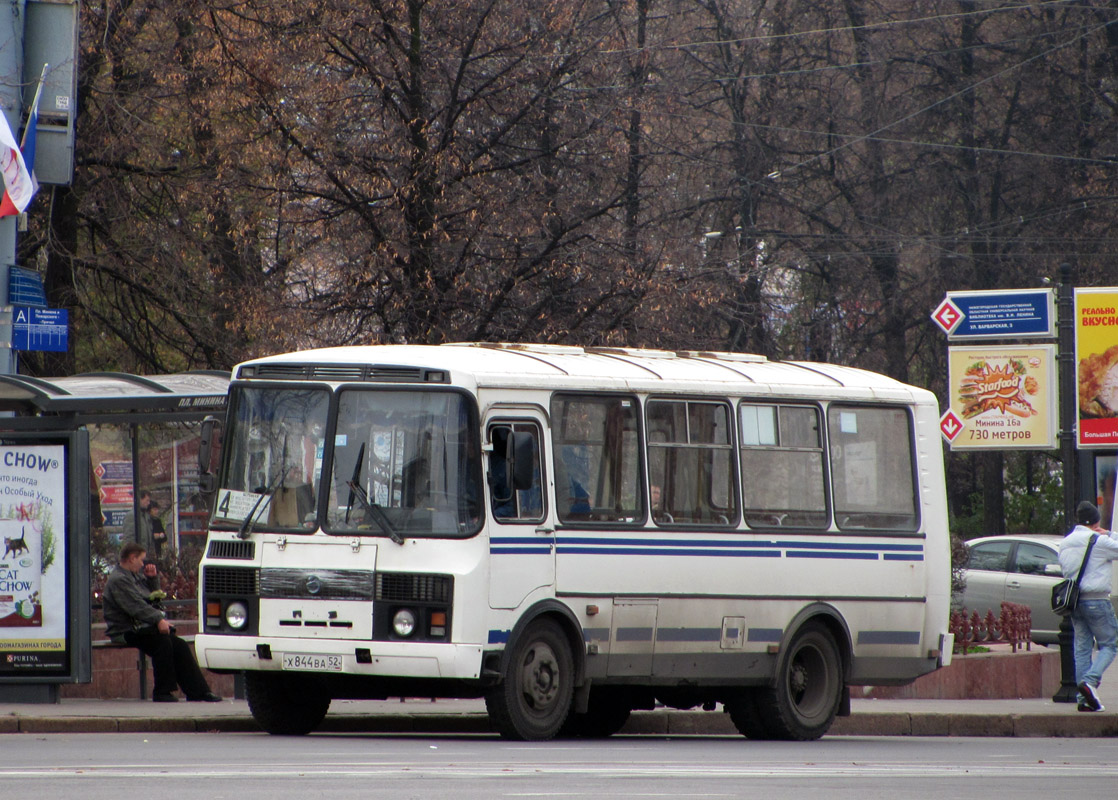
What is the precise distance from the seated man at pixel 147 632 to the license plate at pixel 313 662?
128 inches

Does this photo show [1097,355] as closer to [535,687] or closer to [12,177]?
[535,687]

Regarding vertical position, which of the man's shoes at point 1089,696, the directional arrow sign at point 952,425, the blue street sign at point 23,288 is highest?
the blue street sign at point 23,288

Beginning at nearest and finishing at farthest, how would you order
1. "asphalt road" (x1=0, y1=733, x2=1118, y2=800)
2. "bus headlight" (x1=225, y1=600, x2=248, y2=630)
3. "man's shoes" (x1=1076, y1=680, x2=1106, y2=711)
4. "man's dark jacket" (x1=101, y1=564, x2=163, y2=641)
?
"asphalt road" (x1=0, y1=733, x2=1118, y2=800)
"bus headlight" (x1=225, y1=600, x2=248, y2=630)
"man's dark jacket" (x1=101, y1=564, x2=163, y2=641)
"man's shoes" (x1=1076, y1=680, x2=1106, y2=711)

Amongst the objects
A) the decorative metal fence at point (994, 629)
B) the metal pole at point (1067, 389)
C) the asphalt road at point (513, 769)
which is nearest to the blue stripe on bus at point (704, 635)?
the asphalt road at point (513, 769)

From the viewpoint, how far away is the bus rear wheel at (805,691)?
553 inches

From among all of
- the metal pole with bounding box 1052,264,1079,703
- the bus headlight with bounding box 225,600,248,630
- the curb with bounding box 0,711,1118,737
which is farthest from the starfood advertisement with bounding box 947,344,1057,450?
the bus headlight with bounding box 225,600,248,630

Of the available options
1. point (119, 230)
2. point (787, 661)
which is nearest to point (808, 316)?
point (119, 230)

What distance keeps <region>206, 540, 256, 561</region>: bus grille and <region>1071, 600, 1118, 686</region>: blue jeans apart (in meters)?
8.18

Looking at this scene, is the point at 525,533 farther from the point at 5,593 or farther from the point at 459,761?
the point at 5,593

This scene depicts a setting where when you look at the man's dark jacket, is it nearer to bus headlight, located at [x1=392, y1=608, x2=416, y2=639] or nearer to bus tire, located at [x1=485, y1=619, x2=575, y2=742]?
bus headlight, located at [x1=392, y1=608, x2=416, y2=639]

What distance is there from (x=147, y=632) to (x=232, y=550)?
323 cm

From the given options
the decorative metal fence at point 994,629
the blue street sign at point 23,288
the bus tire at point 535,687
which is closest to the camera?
the bus tire at point 535,687

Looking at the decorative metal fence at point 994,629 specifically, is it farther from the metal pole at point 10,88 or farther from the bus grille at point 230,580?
the metal pole at point 10,88

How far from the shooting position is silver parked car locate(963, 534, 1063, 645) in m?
24.1
